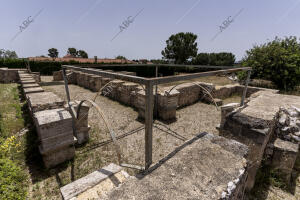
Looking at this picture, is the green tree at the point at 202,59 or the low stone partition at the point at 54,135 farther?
the green tree at the point at 202,59

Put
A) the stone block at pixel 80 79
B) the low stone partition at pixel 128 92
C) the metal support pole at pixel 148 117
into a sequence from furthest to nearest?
the stone block at pixel 80 79 < the low stone partition at pixel 128 92 < the metal support pole at pixel 148 117

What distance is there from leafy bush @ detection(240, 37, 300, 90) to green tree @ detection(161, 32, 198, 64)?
78.6ft

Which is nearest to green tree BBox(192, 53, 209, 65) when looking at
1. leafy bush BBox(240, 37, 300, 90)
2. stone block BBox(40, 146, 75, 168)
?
leafy bush BBox(240, 37, 300, 90)

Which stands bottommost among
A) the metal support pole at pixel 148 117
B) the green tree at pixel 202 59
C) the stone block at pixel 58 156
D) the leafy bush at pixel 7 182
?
the stone block at pixel 58 156

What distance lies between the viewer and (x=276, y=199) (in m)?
2.47

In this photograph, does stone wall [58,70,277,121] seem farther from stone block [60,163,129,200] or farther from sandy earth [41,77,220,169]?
stone block [60,163,129,200]

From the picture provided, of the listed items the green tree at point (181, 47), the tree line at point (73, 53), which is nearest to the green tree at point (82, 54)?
the tree line at point (73, 53)

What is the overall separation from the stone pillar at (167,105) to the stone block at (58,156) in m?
3.34

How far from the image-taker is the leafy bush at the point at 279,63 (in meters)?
7.75

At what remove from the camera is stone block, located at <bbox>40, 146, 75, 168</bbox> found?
2.86m

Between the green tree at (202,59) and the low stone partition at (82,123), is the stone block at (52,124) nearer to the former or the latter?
the low stone partition at (82,123)

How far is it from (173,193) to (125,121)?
4373 mm

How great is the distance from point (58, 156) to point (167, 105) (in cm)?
365

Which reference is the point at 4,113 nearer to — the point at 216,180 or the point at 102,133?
the point at 102,133
